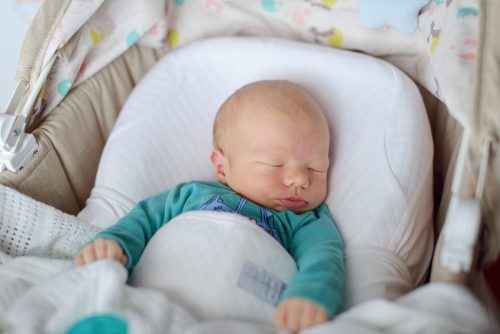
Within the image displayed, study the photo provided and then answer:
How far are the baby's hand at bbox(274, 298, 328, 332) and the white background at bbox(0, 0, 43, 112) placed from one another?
1.35 metres

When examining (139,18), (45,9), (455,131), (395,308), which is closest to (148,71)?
(139,18)

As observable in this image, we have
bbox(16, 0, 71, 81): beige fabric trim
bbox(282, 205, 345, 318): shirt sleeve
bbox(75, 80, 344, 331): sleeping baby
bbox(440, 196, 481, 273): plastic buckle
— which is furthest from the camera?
bbox(16, 0, 71, 81): beige fabric trim

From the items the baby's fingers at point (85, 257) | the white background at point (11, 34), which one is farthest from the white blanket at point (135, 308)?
the white background at point (11, 34)

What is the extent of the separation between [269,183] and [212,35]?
611mm

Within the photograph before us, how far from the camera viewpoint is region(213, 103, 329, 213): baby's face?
3.84ft

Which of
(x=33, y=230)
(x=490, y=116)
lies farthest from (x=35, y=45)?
(x=490, y=116)

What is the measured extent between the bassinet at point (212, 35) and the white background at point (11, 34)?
0.51 m

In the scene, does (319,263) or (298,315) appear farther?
(319,263)

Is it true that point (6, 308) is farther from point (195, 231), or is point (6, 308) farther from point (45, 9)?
point (45, 9)

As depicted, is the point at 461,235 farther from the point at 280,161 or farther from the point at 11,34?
the point at 11,34

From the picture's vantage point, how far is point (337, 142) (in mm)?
1342

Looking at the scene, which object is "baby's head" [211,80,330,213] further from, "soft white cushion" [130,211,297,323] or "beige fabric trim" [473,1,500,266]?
"beige fabric trim" [473,1,500,266]

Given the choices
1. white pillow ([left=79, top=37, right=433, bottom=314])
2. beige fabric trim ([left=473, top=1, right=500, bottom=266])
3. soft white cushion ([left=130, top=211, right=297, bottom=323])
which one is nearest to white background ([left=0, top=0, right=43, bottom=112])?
white pillow ([left=79, top=37, right=433, bottom=314])

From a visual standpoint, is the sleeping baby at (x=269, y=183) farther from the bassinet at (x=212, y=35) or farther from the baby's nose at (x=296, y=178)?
the bassinet at (x=212, y=35)
